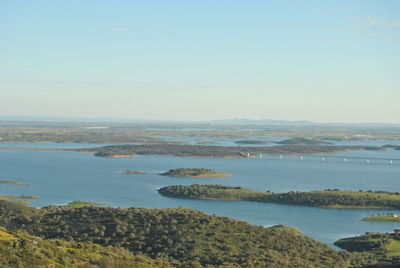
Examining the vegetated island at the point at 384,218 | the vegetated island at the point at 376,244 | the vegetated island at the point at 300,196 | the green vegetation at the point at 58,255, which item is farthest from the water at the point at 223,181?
the green vegetation at the point at 58,255

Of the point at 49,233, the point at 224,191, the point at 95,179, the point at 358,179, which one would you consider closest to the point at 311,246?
the point at 49,233

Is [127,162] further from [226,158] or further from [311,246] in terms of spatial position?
[311,246]

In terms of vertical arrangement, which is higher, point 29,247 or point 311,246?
point 29,247

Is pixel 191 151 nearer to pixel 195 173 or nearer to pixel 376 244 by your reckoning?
pixel 195 173

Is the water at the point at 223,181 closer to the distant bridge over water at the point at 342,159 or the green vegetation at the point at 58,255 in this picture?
the distant bridge over water at the point at 342,159

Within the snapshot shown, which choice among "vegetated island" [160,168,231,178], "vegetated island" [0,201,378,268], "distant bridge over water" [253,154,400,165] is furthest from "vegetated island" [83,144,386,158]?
"vegetated island" [0,201,378,268]

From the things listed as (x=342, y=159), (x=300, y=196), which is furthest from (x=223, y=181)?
(x=342, y=159)
